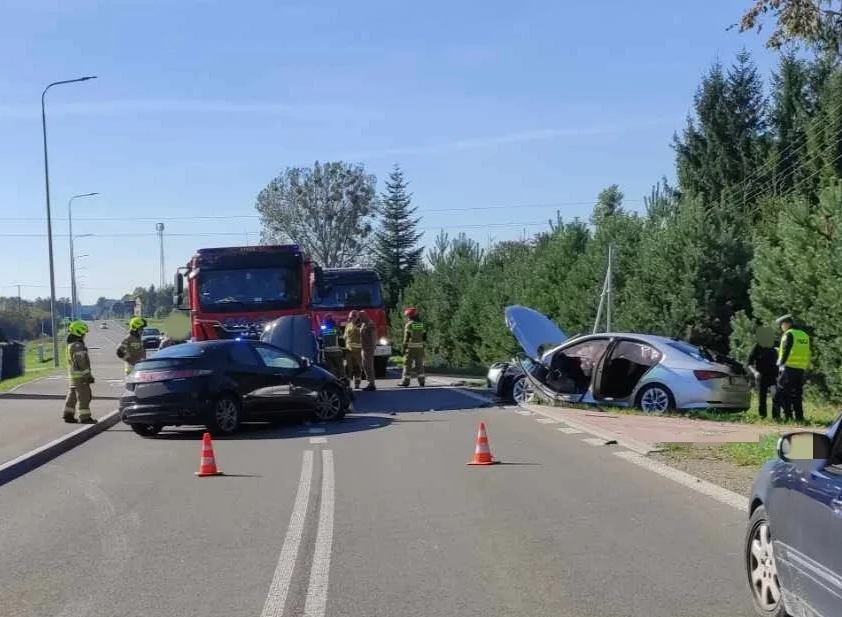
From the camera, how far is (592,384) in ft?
61.5

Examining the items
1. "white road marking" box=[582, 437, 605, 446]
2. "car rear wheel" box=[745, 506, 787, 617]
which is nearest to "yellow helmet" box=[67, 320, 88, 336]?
"white road marking" box=[582, 437, 605, 446]

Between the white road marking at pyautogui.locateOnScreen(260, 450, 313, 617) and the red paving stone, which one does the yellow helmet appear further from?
the red paving stone

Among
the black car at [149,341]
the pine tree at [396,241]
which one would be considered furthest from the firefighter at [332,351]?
the pine tree at [396,241]

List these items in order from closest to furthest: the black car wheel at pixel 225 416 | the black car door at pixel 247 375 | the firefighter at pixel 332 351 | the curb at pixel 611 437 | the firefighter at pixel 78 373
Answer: the curb at pixel 611 437 → the black car wheel at pixel 225 416 → the black car door at pixel 247 375 → the firefighter at pixel 78 373 → the firefighter at pixel 332 351

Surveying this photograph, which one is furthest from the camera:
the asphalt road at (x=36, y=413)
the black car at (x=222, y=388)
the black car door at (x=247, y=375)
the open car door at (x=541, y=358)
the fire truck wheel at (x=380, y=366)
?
the fire truck wheel at (x=380, y=366)

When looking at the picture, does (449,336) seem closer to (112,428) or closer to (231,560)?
(112,428)

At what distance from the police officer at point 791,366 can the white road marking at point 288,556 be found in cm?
818

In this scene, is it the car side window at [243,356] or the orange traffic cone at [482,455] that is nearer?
the orange traffic cone at [482,455]

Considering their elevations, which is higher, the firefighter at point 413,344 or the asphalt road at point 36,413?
the firefighter at point 413,344

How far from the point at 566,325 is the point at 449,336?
13.5 meters

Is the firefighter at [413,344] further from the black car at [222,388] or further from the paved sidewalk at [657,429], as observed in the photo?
the paved sidewalk at [657,429]

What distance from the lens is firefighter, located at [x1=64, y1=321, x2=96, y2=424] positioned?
1764 centimetres

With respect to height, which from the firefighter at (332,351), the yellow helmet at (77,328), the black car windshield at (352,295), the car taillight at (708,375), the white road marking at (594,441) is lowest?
the white road marking at (594,441)

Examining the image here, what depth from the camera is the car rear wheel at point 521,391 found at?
21.1 meters
